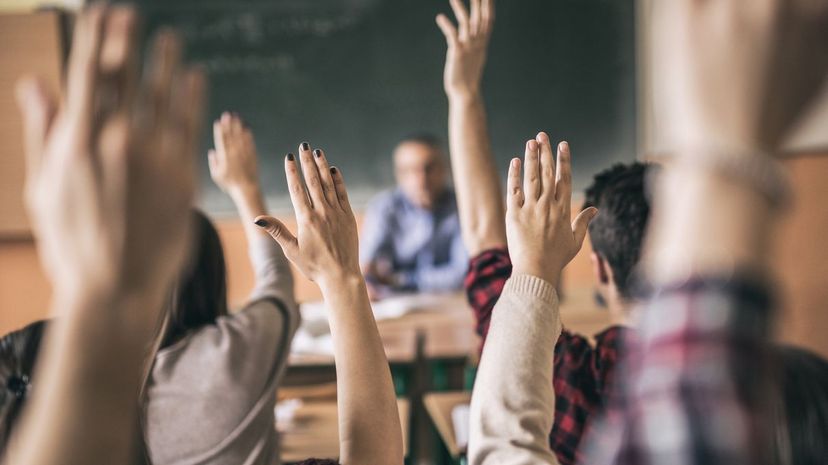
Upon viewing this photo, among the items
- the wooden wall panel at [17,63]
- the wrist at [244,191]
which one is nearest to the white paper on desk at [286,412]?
the wrist at [244,191]

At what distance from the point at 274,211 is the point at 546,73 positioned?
200 centimetres

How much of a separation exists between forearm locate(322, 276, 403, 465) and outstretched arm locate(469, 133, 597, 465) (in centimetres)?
11

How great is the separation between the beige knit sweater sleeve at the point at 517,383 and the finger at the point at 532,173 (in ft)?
0.38

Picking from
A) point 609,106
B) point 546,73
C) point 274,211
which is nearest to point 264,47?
point 274,211

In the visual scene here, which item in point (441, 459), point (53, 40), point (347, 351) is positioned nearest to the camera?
point (347, 351)

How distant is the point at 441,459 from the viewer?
229 centimetres

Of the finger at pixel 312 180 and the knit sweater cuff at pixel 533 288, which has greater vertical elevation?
the finger at pixel 312 180

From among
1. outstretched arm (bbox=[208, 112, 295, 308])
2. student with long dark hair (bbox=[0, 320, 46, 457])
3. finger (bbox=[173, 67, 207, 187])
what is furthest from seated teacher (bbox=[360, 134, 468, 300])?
finger (bbox=[173, 67, 207, 187])

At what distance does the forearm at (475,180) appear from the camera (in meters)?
1.33

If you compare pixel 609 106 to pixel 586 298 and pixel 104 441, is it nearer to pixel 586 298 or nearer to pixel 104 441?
pixel 586 298

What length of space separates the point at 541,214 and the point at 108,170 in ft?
1.92

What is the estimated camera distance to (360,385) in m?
0.83

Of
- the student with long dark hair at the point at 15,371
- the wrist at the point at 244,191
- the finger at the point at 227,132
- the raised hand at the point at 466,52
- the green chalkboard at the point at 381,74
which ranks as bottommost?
the student with long dark hair at the point at 15,371

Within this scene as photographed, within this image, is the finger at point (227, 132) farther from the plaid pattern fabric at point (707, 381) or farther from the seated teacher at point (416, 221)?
the seated teacher at point (416, 221)
